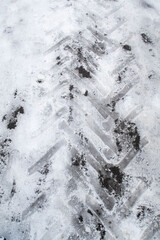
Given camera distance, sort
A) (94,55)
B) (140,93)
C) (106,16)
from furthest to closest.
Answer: (106,16) → (94,55) → (140,93)

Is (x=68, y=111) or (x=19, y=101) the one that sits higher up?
(x=19, y=101)

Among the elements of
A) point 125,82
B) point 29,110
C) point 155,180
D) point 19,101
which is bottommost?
point 155,180

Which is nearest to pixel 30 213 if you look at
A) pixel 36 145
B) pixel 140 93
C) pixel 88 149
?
pixel 36 145

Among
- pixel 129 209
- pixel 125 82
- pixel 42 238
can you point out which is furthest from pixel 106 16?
pixel 42 238

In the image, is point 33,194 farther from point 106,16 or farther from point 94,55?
point 106,16

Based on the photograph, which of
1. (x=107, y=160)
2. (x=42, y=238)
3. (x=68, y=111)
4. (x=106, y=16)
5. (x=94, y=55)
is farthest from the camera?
(x=106, y=16)

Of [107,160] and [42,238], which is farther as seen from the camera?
[107,160]
